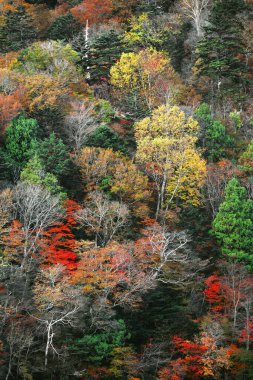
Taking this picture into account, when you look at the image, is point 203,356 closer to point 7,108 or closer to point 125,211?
point 125,211

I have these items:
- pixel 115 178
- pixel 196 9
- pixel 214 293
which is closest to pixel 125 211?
pixel 115 178

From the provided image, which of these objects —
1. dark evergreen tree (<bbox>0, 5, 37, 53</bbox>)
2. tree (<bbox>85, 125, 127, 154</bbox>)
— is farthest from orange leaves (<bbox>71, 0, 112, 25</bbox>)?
tree (<bbox>85, 125, 127, 154</bbox>)

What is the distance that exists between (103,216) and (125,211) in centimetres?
178

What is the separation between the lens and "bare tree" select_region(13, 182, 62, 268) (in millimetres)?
33875

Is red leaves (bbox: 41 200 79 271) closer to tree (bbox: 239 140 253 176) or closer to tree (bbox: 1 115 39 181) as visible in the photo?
tree (bbox: 1 115 39 181)

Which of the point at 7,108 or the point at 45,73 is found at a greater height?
the point at 45,73

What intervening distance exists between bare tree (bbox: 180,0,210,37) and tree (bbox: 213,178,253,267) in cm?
3582

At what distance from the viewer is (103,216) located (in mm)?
37250

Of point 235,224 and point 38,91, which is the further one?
point 38,91

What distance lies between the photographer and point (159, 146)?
1738 inches

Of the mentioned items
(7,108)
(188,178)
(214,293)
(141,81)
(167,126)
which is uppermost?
(7,108)

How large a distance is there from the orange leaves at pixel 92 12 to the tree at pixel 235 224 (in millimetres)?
43588

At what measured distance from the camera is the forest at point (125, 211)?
3248 cm

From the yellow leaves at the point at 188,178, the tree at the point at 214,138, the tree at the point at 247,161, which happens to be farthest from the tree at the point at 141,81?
the yellow leaves at the point at 188,178
